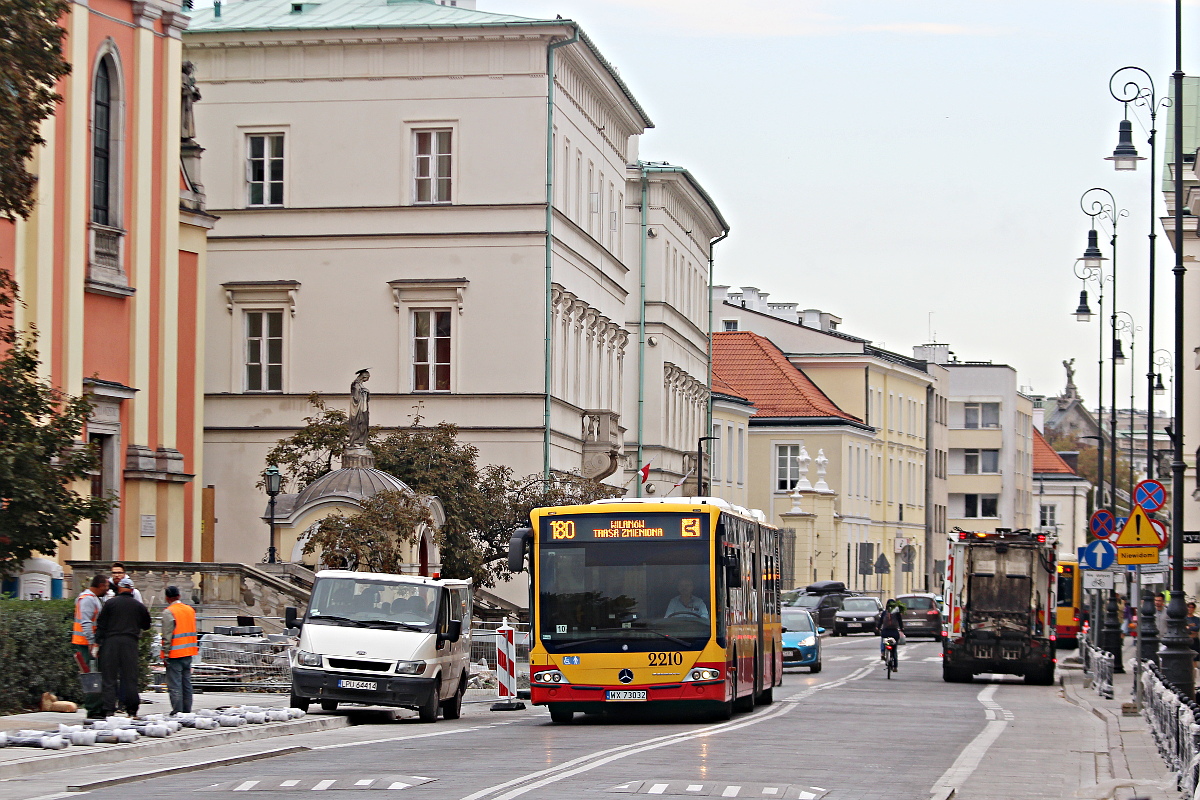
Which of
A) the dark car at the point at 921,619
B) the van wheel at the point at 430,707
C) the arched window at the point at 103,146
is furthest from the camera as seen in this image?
the dark car at the point at 921,619

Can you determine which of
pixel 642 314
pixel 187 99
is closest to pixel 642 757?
pixel 187 99

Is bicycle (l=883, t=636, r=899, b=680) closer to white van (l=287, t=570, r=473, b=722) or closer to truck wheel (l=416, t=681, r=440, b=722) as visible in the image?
white van (l=287, t=570, r=473, b=722)

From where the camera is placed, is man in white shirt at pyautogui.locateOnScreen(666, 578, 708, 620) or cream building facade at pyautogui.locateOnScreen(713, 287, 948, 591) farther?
cream building facade at pyautogui.locateOnScreen(713, 287, 948, 591)

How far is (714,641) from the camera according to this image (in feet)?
82.4

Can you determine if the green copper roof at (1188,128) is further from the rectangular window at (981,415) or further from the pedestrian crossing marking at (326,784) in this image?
the pedestrian crossing marking at (326,784)

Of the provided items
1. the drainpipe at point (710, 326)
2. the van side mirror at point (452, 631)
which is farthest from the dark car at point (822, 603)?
the van side mirror at point (452, 631)

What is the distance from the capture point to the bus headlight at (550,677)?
83.0 feet

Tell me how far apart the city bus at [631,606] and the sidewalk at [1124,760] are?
5.09m

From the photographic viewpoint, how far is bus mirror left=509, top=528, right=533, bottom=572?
80.0 ft

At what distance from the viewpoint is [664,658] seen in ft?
82.3

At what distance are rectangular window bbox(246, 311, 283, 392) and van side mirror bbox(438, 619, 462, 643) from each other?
26.5 m

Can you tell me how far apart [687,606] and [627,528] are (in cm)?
131

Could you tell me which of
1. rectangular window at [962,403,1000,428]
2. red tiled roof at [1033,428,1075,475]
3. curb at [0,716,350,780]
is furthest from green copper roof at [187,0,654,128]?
red tiled roof at [1033,428,1075,475]

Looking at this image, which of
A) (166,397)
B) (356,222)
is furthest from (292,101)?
(166,397)
